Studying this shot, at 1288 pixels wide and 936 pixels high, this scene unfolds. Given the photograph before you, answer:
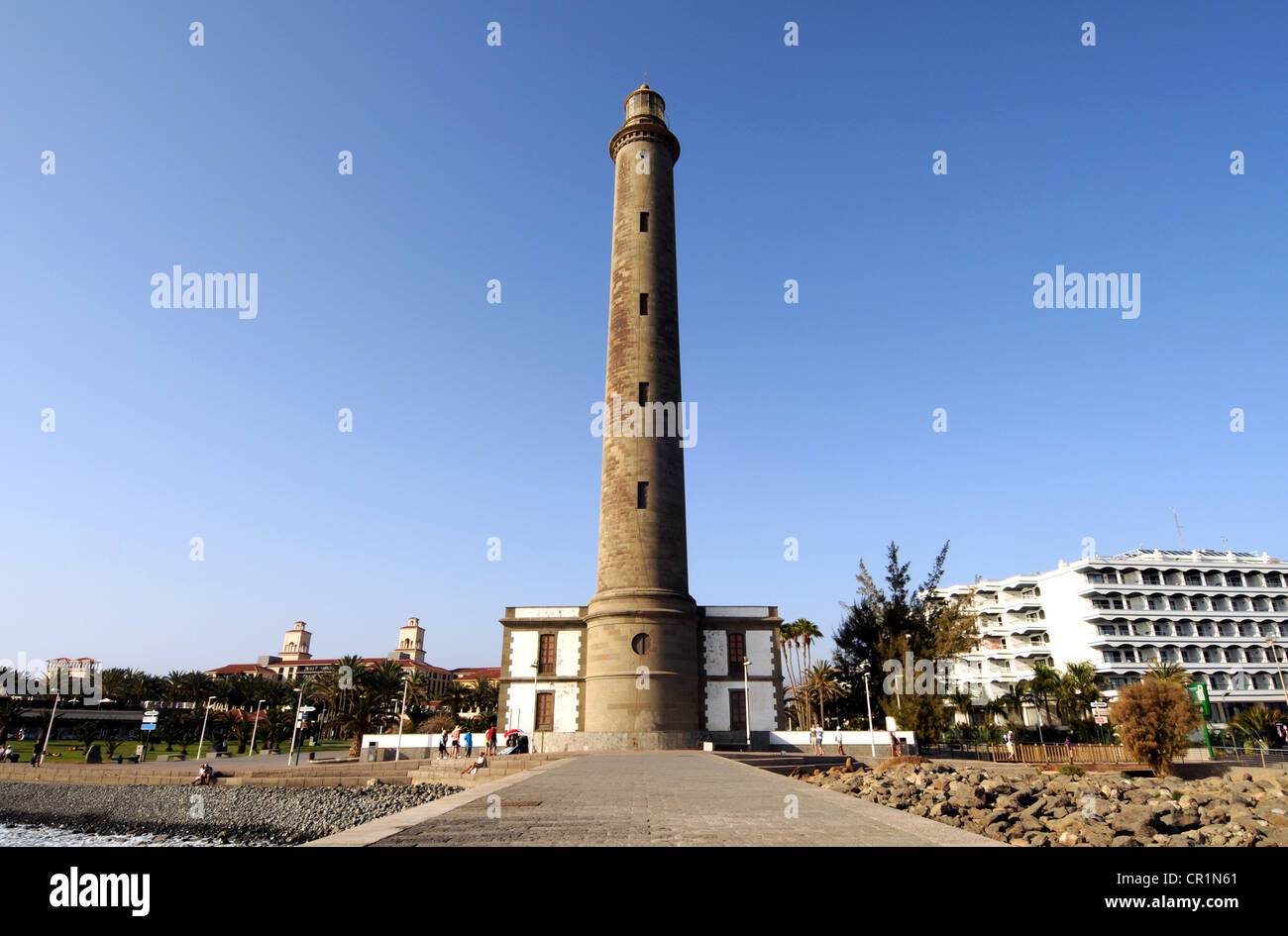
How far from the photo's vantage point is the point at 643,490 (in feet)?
111

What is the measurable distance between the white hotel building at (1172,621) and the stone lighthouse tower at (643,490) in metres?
47.4

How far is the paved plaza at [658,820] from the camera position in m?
6.82

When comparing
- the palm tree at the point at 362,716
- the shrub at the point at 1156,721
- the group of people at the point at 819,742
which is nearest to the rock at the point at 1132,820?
the shrub at the point at 1156,721

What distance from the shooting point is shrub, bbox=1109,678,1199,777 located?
82.8ft

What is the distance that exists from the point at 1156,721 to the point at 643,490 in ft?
71.5

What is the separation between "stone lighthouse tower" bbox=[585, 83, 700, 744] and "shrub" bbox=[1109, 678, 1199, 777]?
1695 cm

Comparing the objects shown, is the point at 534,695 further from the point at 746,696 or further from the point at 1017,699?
the point at 1017,699

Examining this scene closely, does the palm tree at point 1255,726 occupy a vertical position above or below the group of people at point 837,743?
below

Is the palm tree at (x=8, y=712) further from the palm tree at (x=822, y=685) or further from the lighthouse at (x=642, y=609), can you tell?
the palm tree at (x=822, y=685)

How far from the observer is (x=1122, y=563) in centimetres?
7219

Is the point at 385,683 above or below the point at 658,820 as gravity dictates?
below

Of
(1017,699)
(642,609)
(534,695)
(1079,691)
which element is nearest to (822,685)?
(1017,699)

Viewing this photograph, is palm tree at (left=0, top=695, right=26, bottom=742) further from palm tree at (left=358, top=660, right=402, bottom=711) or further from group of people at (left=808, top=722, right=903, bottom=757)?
group of people at (left=808, top=722, right=903, bottom=757)
